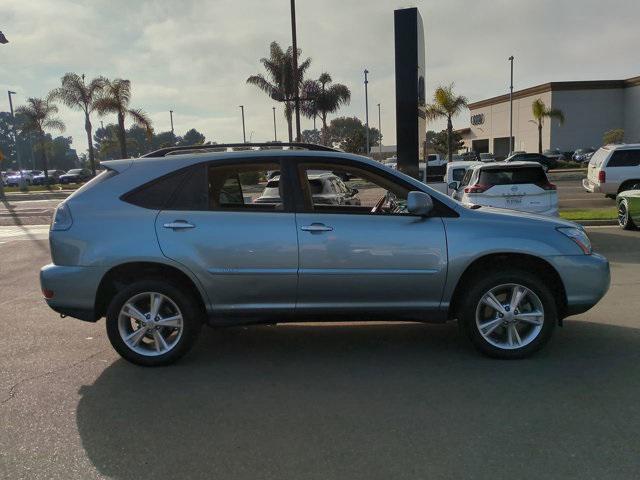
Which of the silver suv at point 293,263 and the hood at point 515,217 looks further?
the hood at point 515,217

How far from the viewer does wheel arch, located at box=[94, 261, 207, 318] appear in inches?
177

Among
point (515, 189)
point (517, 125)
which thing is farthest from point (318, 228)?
point (517, 125)

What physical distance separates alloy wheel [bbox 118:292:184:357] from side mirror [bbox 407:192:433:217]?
2089 mm

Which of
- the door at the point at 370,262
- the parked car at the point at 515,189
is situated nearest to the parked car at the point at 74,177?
the parked car at the point at 515,189

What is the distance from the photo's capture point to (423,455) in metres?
3.12

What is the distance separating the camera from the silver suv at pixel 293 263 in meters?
4.40

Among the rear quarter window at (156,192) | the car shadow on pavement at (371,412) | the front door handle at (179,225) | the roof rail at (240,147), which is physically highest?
the roof rail at (240,147)

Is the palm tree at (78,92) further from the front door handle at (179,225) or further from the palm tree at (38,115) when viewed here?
the front door handle at (179,225)

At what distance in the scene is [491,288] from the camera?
14.6 feet

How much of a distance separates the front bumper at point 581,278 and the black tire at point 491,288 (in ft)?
0.55

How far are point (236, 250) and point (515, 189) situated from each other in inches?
282

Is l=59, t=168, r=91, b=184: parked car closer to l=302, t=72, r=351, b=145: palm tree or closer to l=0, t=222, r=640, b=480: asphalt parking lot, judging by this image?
l=302, t=72, r=351, b=145: palm tree

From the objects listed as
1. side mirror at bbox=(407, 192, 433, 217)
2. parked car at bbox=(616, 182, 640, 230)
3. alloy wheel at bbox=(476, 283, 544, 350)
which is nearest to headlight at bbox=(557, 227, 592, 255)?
alloy wheel at bbox=(476, 283, 544, 350)

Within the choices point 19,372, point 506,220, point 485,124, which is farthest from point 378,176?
point 485,124
